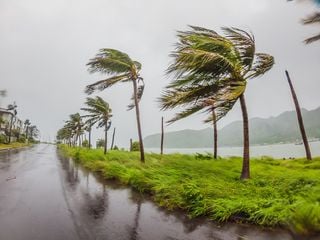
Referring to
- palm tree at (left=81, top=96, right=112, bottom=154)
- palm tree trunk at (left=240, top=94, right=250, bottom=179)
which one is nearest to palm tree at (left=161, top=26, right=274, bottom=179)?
palm tree trunk at (left=240, top=94, right=250, bottom=179)

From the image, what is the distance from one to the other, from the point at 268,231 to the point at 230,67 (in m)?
5.65

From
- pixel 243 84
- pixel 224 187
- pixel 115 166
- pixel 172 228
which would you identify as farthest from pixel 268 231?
pixel 115 166

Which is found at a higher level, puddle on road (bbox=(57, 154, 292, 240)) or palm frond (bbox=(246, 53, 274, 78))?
palm frond (bbox=(246, 53, 274, 78))

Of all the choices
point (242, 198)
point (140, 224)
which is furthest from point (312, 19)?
point (140, 224)

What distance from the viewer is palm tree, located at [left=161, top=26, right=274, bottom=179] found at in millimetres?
8984

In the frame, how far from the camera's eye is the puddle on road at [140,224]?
5102 millimetres

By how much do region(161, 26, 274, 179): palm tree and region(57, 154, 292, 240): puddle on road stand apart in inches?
149

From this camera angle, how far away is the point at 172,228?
5602 millimetres

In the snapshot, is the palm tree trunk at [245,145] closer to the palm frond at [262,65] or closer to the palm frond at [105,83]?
the palm frond at [262,65]

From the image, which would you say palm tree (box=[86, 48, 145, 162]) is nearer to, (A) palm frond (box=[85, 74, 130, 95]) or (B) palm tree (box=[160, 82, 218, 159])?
(A) palm frond (box=[85, 74, 130, 95])

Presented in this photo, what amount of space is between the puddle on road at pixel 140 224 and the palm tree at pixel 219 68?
3.78 metres

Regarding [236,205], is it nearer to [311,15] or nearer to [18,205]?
[18,205]

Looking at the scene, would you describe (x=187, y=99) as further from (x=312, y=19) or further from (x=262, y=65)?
(x=312, y=19)

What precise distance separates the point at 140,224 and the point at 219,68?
5816mm
